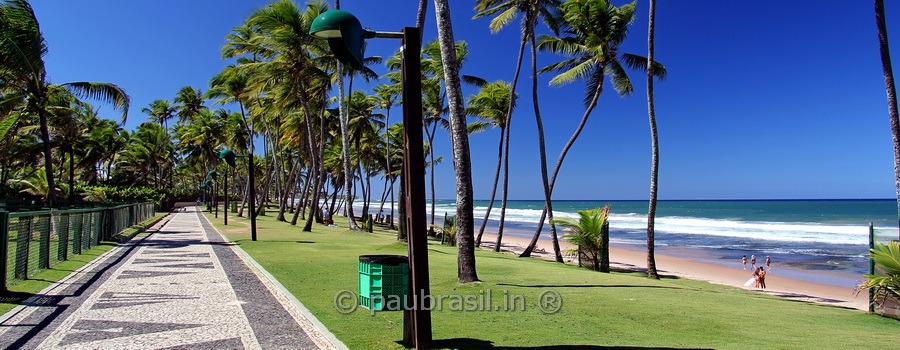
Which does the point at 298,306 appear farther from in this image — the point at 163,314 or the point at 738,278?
the point at 738,278

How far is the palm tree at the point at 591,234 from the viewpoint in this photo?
49.1 ft

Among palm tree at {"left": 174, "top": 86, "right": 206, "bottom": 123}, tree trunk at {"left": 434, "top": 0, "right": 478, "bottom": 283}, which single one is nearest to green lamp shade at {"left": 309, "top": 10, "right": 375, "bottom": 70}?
tree trunk at {"left": 434, "top": 0, "right": 478, "bottom": 283}

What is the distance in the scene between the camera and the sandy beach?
1380 centimetres

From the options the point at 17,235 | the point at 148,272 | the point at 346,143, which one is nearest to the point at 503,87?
the point at 346,143

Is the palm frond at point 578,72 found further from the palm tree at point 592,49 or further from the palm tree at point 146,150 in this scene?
the palm tree at point 146,150

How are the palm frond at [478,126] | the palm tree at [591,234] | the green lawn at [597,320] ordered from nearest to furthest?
1. the green lawn at [597,320]
2. the palm tree at [591,234]
3. the palm frond at [478,126]

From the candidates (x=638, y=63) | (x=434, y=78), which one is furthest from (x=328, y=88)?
(x=638, y=63)

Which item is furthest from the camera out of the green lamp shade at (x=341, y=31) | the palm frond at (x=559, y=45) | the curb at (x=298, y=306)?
the palm frond at (x=559, y=45)

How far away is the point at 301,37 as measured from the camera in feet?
78.5

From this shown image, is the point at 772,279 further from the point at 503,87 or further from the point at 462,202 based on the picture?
the point at 462,202

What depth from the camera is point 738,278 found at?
1902 centimetres

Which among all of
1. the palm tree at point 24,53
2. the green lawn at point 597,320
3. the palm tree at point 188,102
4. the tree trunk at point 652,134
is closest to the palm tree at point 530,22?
the tree trunk at point 652,134

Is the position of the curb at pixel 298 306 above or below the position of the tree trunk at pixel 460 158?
below

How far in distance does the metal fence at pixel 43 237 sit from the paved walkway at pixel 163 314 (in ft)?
1.92
